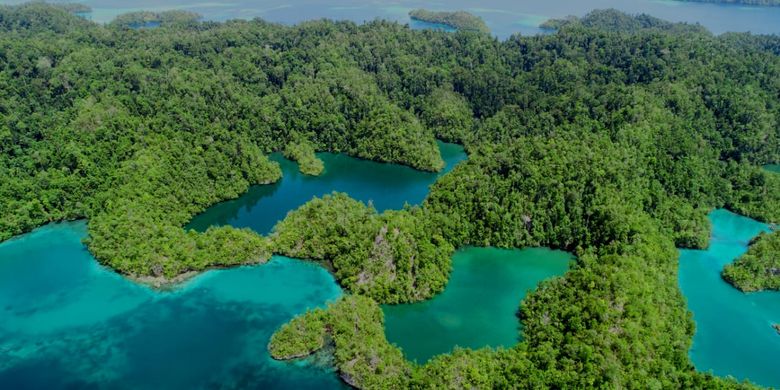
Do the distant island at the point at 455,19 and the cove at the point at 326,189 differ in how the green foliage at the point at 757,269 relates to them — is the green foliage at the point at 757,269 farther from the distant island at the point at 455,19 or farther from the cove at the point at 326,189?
the distant island at the point at 455,19

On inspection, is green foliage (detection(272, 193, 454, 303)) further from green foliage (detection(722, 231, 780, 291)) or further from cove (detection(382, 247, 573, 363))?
green foliage (detection(722, 231, 780, 291))

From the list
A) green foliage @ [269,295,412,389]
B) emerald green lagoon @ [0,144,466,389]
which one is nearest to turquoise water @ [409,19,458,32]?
emerald green lagoon @ [0,144,466,389]

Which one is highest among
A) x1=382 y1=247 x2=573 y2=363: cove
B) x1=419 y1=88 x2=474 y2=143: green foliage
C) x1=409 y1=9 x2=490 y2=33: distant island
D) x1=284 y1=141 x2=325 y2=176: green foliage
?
x1=409 y1=9 x2=490 y2=33: distant island

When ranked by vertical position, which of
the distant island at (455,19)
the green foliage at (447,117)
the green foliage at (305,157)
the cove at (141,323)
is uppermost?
the distant island at (455,19)

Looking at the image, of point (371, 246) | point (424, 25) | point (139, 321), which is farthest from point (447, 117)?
point (424, 25)

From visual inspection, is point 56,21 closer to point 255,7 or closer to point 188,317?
point 255,7

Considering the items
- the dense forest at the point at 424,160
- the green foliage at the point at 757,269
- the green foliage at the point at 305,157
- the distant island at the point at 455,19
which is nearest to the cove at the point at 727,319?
the green foliage at the point at 757,269

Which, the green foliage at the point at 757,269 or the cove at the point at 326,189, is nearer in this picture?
the green foliage at the point at 757,269
